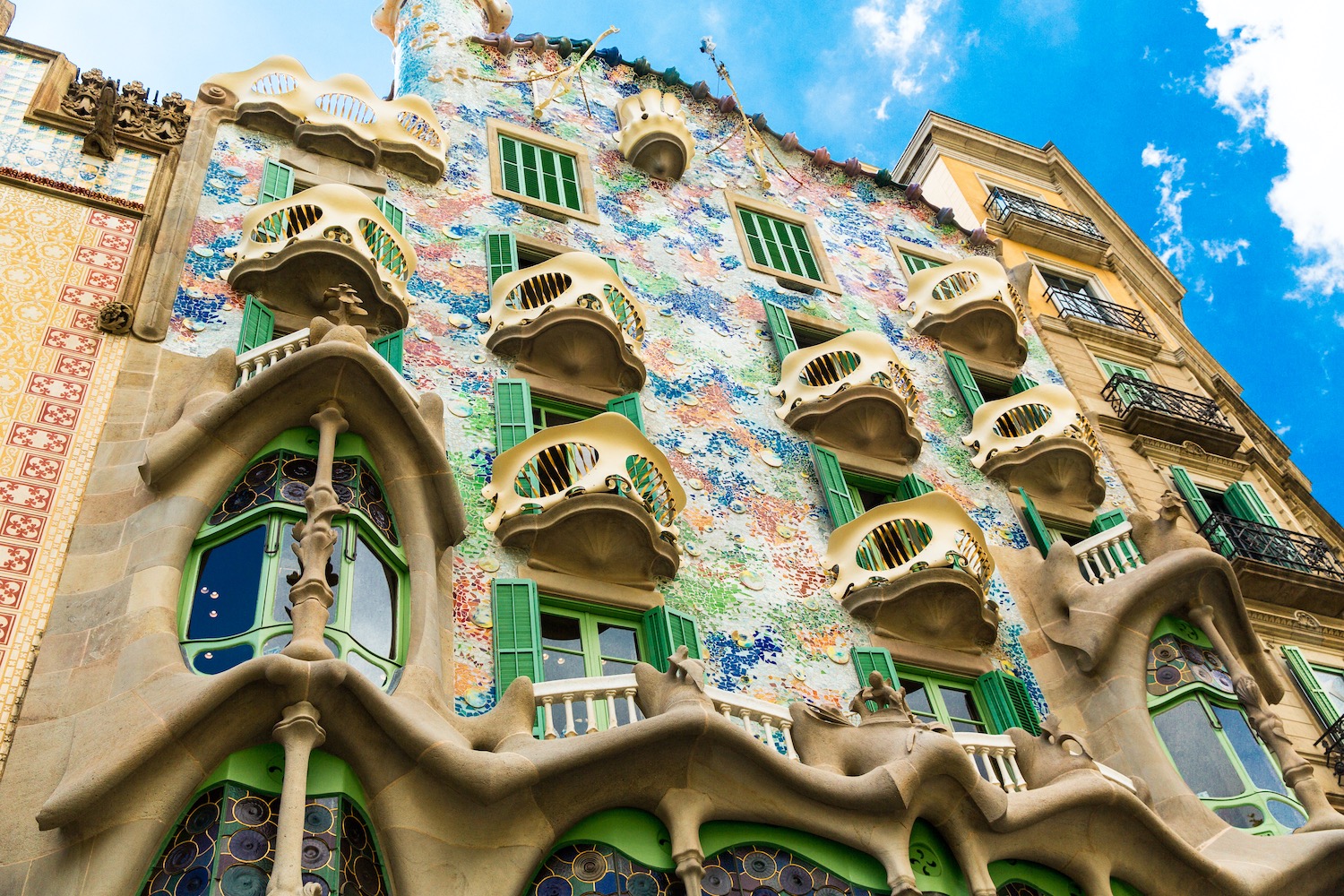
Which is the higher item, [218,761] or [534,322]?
[534,322]

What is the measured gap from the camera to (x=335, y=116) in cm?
1688

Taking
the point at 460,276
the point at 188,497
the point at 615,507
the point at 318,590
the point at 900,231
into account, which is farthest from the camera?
the point at 900,231

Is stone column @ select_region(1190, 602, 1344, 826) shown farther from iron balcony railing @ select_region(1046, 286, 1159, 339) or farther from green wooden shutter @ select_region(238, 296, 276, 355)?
green wooden shutter @ select_region(238, 296, 276, 355)

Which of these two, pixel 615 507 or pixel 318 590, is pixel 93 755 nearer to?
pixel 318 590

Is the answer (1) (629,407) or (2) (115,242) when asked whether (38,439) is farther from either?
(1) (629,407)

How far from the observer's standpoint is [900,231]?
73.6 ft

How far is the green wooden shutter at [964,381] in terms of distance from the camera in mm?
18328

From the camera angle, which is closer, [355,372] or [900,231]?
[355,372]

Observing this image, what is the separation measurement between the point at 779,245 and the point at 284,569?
11591mm

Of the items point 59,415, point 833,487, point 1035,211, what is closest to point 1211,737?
point 833,487

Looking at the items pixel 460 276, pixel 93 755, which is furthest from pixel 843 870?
pixel 460 276

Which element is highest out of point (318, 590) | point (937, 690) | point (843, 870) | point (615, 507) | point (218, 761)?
point (615, 507)

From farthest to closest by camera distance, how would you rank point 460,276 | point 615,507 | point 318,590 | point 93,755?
point 460,276 → point 615,507 → point 318,590 → point 93,755

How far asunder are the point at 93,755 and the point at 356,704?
1710 millimetres
